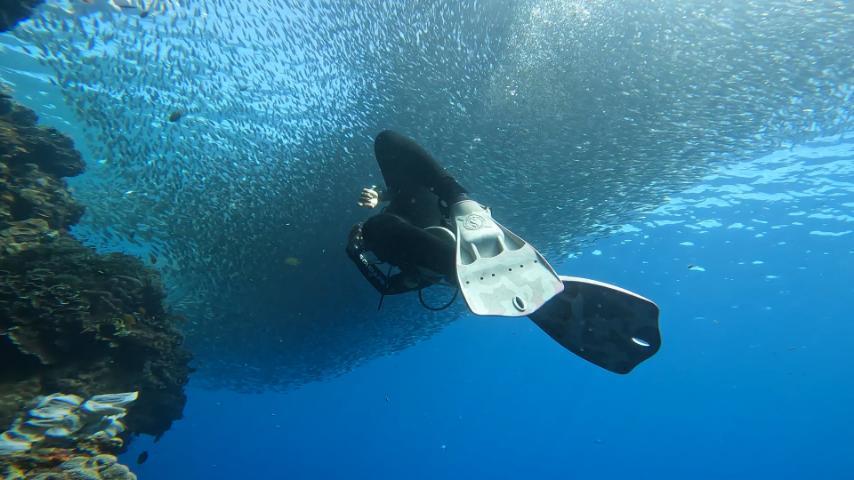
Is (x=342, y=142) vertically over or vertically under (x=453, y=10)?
under

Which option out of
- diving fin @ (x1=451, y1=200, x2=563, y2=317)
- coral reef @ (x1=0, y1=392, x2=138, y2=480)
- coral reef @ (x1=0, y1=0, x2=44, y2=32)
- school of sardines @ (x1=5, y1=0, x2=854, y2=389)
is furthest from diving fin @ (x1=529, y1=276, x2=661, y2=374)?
coral reef @ (x1=0, y1=0, x2=44, y2=32)

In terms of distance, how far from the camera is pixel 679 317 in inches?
1280

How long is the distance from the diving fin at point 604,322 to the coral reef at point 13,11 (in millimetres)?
10843

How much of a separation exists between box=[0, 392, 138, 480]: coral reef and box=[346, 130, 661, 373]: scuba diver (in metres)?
4.14

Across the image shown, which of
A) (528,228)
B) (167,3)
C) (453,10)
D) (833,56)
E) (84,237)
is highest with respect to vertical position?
(167,3)

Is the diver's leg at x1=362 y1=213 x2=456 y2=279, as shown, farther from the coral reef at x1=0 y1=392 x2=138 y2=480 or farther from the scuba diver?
the coral reef at x1=0 y1=392 x2=138 y2=480

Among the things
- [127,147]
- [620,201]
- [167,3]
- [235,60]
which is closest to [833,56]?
[620,201]

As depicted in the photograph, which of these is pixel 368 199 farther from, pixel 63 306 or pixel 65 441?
pixel 63 306

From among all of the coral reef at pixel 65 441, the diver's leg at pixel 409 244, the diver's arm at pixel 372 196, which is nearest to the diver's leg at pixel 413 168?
the diver's arm at pixel 372 196

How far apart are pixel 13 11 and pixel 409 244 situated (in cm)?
975

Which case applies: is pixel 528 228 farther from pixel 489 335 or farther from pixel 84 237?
pixel 489 335

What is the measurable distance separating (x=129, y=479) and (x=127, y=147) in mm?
9417

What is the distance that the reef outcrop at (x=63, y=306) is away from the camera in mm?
6141

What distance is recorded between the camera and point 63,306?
644 cm
